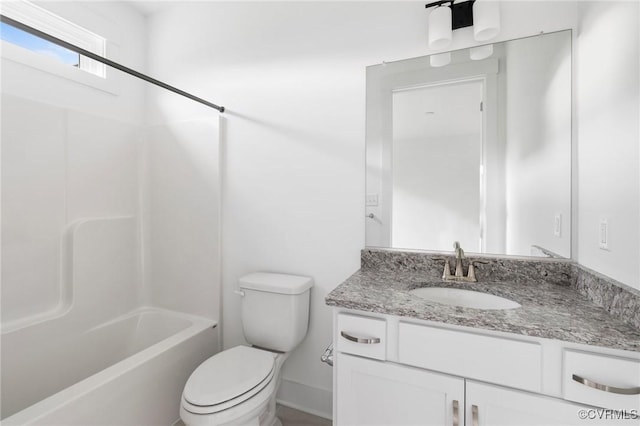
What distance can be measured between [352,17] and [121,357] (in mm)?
2534

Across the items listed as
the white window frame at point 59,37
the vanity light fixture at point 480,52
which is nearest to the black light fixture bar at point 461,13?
the vanity light fixture at point 480,52

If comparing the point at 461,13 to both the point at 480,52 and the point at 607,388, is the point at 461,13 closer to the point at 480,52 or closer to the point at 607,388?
the point at 480,52

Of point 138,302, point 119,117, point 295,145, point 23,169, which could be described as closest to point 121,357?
point 138,302

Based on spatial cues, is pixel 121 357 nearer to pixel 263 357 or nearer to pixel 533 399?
pixel 263 357

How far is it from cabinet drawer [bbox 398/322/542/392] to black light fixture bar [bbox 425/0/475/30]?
1361mm

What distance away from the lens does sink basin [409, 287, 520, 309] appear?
1.17 m

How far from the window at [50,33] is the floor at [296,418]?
7.38 ft

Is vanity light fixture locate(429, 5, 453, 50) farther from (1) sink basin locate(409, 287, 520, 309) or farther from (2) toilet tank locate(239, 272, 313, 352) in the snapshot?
(2) toilet tank locate(239, 272, 313, 352)

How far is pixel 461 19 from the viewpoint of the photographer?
1383 mm

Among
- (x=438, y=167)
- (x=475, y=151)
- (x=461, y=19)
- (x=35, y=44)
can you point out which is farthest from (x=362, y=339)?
(x=35, y=44)

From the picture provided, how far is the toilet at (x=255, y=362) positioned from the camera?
46.6 inches

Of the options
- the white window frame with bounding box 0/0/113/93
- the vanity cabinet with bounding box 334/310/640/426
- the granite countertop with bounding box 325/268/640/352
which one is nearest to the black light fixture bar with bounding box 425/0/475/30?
the granite countertop with bounding box 325/268/640/352

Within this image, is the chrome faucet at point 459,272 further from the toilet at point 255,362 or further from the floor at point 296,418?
the floor at point 296,418

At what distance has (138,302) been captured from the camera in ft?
7.06
